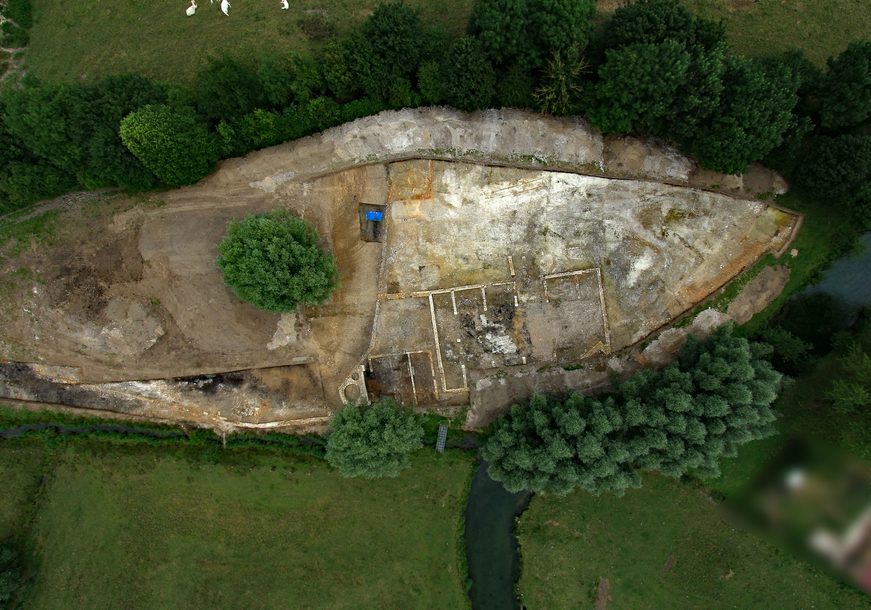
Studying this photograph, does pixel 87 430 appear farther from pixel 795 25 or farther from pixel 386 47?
pixel 795 25

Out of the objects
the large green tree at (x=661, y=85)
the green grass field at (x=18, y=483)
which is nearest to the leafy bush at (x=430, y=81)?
the large green tree at (x=661, y=85)

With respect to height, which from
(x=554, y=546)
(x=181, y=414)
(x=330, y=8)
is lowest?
(x=554, y=546)

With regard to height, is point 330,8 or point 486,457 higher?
point 330,8

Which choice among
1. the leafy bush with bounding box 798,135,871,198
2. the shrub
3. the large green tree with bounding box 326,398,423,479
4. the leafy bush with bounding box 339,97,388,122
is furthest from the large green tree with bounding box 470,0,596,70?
the shrub

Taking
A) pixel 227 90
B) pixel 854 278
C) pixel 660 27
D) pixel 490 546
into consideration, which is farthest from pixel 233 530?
pixel 854 278

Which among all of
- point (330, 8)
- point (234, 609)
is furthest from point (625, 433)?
point (330, 8)

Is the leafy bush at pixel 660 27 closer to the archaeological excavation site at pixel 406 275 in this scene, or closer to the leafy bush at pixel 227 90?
the archaeological excavation site at pixel 406 275

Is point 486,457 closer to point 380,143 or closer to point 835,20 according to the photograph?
point 380,143

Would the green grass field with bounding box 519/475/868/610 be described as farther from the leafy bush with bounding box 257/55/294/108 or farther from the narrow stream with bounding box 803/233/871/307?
the leafy bush with bounding box 257/55/294/108
